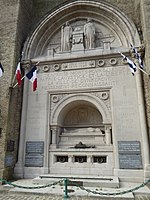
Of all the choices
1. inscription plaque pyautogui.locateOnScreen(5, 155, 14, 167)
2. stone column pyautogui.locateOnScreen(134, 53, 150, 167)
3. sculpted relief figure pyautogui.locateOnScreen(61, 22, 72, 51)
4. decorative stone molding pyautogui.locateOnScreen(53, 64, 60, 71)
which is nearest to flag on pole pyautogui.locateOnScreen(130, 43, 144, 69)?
stone column pyautogui.locateOnScreen(134, 53, 150, 167)

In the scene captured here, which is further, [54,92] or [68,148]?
[54,92]

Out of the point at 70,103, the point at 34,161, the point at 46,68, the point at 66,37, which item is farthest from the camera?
the point at 66,37

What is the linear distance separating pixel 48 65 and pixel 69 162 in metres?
4.98

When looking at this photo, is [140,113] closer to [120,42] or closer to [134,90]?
[134,90]

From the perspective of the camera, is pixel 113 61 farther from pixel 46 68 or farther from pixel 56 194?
pixel 56 194

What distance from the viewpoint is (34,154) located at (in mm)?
8461

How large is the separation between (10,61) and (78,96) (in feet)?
12.2

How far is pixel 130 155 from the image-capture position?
24.7 feet

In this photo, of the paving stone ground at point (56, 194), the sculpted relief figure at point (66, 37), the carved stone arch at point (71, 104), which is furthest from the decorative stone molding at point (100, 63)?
the paving stone ground at point (56, 194)

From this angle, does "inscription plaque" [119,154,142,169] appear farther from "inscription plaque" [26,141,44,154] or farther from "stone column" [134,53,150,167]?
"inscription plaque" [26,141,44,154]

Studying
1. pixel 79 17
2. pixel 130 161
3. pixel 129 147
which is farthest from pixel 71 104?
pixel 79 17

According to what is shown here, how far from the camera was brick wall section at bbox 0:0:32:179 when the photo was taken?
801cm

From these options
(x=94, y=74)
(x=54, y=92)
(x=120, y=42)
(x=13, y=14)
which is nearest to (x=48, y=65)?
(x=54, y=92)

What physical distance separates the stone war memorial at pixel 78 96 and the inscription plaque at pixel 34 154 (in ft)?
0.14
